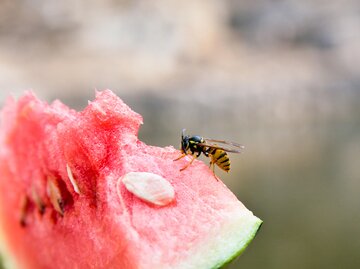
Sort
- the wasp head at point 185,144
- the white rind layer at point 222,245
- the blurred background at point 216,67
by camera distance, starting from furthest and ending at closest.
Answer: the blurred background at point 216,67 < the wasp head at point 185,144 < the white rind layer at point 222,245

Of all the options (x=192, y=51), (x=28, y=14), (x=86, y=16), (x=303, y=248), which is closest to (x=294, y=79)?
(x=192, y=51)

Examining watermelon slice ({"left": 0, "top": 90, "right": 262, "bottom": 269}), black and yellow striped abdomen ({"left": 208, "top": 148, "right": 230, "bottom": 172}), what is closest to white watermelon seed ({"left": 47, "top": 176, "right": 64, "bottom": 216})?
watermelon slice ({"left": 0, "top": 90, "right": 262, "bottom": 269})

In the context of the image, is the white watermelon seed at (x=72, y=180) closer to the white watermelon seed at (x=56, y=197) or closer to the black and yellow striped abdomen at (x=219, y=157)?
the white watermelon seed at (x=56, y=197)

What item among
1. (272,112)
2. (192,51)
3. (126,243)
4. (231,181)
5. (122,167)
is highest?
(192,51)

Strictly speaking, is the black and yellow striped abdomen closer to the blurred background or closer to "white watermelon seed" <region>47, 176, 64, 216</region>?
"white watermelon seed" <region>47, 176, 64, 216</region>

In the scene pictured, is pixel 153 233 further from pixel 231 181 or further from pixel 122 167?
pixel 231 181

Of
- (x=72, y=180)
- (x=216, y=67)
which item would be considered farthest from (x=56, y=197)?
(x=216, y=67)

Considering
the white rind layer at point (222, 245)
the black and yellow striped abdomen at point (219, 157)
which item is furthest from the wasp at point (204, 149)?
the white rind layer at point (222, 245)
